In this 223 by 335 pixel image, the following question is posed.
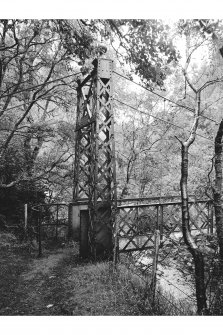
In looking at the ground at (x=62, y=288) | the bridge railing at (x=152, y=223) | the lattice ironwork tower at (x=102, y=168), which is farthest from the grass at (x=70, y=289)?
the bridge railing at (x=152, y=223)

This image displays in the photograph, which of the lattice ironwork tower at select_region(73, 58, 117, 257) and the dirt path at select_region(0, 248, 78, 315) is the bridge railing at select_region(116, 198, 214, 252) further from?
the dirt path at select_region(0, 248, 78, 315)

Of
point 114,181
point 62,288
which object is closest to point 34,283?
point 62,288

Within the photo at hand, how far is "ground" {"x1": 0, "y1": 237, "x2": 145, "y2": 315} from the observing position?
145 inches

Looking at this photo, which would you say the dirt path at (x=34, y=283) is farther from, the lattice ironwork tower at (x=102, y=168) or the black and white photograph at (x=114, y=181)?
the lattice ironwork tower at (x=102, y=168)

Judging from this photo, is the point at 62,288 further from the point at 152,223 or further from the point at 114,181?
the point at 152,223

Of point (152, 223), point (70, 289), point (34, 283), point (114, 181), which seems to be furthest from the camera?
point (152, 223)

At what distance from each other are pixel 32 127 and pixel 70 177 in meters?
2.78

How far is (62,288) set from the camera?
4449 mm

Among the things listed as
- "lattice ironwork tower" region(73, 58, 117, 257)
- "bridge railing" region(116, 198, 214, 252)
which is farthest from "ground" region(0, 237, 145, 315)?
"bridge railing" region(116, 198, 214, 252)

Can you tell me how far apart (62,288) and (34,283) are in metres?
0.69

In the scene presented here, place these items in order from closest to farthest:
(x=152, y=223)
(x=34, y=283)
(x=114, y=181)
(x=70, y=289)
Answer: (x=70, y=289), (x=34, y=283), (x=114, y=181), (x=152, y=223)

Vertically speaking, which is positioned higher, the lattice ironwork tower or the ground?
the lattice ironwork tower
